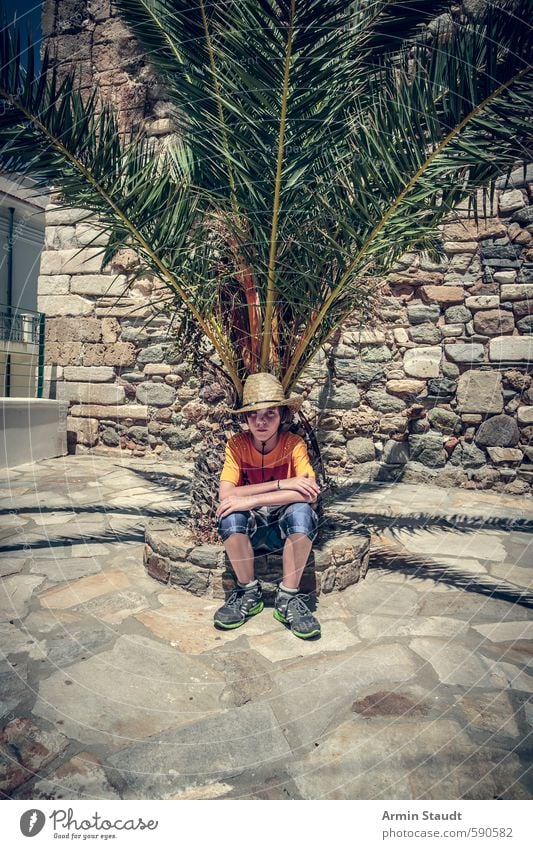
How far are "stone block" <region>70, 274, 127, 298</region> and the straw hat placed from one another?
14.6ft

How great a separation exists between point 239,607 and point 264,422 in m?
0.87

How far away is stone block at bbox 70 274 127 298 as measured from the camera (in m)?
6.50

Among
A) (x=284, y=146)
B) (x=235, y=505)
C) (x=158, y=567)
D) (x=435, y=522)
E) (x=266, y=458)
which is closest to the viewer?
(x=284, y=146)

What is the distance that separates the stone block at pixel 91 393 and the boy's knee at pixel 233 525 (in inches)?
170

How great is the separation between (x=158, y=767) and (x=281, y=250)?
2195 mm

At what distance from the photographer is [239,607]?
2471 mm

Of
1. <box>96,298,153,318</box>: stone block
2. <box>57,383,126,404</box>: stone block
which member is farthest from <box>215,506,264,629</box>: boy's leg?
<box>96,298,153,318</box>: stone block

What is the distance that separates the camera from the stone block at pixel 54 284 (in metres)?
6.68

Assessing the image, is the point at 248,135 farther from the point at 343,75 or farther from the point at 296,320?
the point at 296,320

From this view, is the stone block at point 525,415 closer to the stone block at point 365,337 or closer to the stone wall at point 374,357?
the stone wall at point 374,357

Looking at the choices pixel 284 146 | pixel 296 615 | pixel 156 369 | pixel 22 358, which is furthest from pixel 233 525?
pixel 22 358

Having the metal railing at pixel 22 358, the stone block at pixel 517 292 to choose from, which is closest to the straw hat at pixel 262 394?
the stone block at pixel 517 292

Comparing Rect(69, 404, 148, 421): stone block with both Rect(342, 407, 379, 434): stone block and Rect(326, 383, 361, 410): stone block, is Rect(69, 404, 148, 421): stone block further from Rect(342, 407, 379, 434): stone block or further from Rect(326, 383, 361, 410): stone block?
Rect(342, 407, 379, 434): stone block

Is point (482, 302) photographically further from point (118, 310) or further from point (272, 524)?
point (118, 310)
